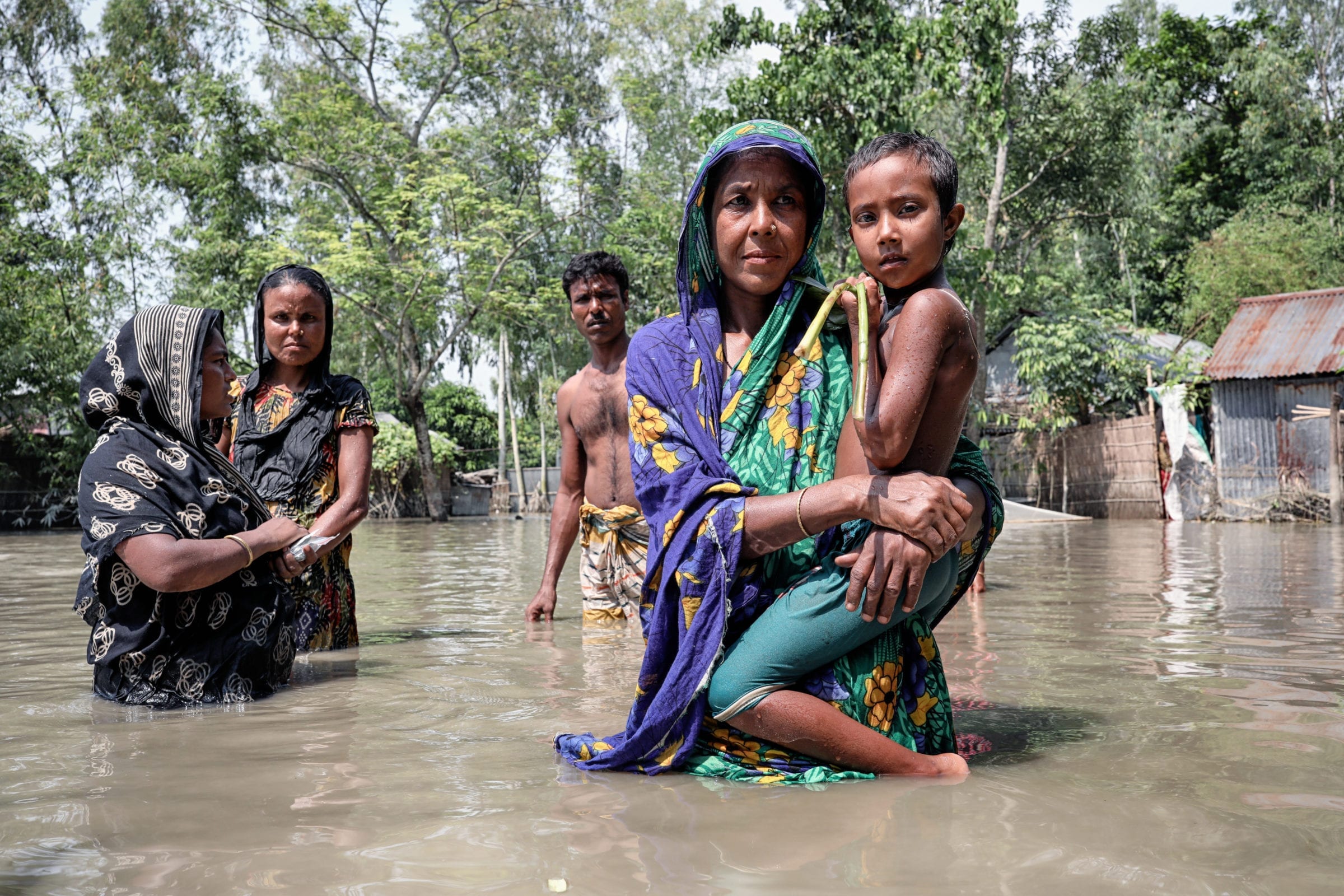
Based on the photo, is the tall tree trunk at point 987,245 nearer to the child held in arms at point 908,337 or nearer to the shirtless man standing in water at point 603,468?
the shirtless man standing in water at point 603,468

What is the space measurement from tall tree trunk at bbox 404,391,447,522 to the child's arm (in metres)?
22.8

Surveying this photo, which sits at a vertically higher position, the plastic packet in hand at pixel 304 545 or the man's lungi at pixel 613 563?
the plastic packet in hand at pixel 304 545

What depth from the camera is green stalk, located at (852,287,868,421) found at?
2391 mm

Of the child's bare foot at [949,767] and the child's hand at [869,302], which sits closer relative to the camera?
the child's hand at [869,302]

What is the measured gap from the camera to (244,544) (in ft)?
12.2

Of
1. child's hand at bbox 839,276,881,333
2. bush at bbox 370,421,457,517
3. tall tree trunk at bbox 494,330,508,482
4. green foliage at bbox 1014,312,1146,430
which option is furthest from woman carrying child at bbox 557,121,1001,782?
tall tree trunk at bbox 494,330,508,482

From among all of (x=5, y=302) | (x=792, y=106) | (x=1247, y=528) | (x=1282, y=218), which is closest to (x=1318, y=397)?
(x=1247, y=528)

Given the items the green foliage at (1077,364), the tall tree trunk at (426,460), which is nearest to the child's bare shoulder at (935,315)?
the green foliage at (1077,364)

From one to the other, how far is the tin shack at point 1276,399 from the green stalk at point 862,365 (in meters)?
17.3

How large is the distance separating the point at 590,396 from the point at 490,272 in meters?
19.4

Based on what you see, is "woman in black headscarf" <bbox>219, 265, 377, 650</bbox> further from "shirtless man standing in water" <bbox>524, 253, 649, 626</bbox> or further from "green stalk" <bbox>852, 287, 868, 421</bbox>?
"green stalk" <bbox>852, 287, 868, 421</bbox>

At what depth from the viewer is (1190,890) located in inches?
74.3

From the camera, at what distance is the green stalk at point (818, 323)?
256 centimetres

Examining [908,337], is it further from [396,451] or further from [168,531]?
[396,451]
